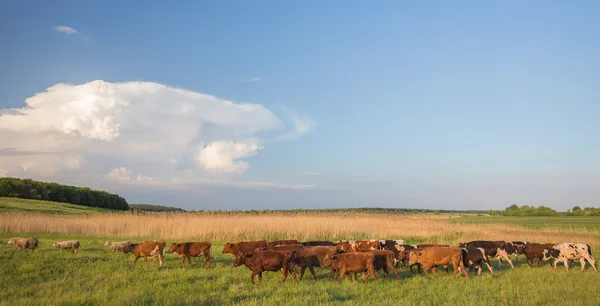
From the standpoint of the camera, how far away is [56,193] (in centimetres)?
7375

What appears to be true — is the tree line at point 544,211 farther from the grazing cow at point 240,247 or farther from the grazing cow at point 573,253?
the grazing cow at point 240,247

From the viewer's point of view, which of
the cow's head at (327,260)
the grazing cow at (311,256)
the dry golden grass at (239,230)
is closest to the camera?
the cow's head at (327,260)

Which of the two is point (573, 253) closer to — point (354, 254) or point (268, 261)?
point (354, 254)

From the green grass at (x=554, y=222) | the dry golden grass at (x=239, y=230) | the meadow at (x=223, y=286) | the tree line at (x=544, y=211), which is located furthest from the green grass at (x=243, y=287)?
the tree line at (x=544, y=211)

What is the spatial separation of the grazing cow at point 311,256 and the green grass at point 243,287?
43 cm

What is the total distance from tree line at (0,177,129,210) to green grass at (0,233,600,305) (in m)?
58.7

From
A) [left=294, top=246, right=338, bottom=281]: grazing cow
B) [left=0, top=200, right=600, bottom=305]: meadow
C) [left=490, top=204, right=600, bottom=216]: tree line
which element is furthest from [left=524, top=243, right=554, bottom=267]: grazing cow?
[left=490, top=204, right=600, bottom=216]: tree line

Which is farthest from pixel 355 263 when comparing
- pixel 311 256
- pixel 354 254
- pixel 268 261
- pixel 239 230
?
pixel 239 230

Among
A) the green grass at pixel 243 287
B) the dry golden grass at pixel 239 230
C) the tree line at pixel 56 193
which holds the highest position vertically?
the tree line at pixel 56 193

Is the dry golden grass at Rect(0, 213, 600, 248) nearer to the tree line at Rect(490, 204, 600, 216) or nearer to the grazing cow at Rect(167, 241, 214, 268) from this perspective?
the grazing cow at Rect(167, 241, 214, 268)

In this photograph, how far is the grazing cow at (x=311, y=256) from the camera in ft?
43.0

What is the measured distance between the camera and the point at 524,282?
12609 millimetres

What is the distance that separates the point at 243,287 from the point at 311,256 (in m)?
2.89

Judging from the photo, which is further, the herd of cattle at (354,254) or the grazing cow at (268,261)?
the herd of cattle at (354,254)
